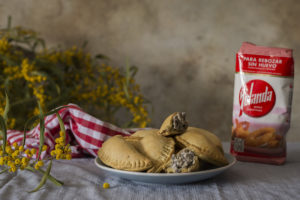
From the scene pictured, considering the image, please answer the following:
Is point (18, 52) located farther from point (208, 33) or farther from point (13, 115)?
point (208, 33)

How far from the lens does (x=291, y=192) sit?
66 centimetres

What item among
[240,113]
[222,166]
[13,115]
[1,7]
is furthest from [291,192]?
[1,7]

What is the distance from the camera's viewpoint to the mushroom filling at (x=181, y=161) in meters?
0.63

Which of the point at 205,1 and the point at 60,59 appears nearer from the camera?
the point at 60,59

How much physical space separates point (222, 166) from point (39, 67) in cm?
95

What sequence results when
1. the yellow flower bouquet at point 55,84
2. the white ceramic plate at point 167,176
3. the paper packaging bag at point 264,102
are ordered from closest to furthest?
the white ceramic plate at point 167,176, the paper packaging bag at point 264,102, the yellow flower bouquet at point 55,84

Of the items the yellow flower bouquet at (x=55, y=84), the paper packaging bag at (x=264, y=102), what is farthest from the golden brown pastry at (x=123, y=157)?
the yellow flower bouquet at (x=55, y=84)

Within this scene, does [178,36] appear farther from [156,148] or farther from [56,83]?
[156,148]

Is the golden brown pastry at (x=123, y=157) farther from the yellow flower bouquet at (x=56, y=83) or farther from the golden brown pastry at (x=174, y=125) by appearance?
the yellow flower bouquet at (x=56, y=83)

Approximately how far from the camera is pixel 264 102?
2.87 ft

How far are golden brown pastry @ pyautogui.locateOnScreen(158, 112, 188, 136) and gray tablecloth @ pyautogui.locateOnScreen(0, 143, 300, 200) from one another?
0.35 feet

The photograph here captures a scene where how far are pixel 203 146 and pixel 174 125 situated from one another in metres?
0.07

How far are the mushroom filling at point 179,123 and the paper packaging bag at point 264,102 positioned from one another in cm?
25

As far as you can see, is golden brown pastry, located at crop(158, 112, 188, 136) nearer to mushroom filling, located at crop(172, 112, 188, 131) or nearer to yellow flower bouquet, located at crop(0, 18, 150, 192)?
mushroom filling, located at crop(172, 112, 188, 131)
